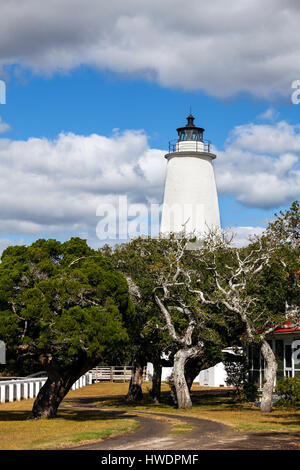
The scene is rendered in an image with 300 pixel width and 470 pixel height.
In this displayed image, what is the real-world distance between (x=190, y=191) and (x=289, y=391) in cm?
2643

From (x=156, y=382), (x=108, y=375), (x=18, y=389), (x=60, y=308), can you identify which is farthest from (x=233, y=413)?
(x=108, y=375)

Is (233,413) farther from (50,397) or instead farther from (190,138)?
(190,138)

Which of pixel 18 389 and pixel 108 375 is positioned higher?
pixel 18 389

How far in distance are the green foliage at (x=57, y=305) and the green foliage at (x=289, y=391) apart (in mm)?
9891

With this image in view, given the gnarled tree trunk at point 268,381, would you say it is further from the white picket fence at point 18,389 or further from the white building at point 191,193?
the white building at point 191,193

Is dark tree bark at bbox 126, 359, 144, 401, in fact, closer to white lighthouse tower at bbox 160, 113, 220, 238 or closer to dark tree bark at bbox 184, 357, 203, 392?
dark tree bark at bbox 184, 357, 203, 392

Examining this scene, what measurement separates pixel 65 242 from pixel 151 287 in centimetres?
777

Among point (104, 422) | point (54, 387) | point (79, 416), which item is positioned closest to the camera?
point (104, 422)

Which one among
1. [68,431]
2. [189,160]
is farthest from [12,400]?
[189,160]

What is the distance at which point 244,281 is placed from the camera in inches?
1175

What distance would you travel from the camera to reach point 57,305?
22578 mm

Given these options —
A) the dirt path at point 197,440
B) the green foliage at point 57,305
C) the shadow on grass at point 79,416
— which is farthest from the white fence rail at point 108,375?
the dirt path at point 197,440

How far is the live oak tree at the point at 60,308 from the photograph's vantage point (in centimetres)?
2188
